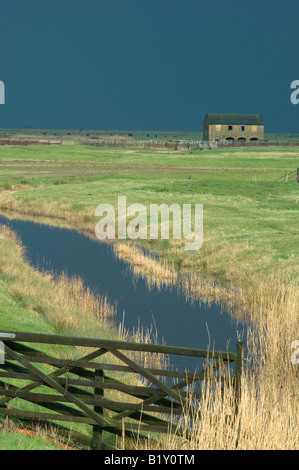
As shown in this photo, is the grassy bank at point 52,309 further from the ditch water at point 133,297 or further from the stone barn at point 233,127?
the stone barn at point 233,127

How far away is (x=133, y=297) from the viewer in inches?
1240

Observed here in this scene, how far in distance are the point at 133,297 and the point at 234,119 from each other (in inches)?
6329

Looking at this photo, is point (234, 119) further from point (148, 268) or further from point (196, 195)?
Answer: point (148, 268)

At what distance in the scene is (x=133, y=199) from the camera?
62.2 metres

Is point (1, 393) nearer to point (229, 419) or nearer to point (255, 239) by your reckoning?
point (229, 419)

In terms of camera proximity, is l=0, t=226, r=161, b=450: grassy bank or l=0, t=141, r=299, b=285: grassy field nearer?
l=0, t=226, r=161, b=450: grassy bank

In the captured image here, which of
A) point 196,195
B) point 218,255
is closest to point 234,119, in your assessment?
point 196,195

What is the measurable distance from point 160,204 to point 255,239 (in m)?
19.6

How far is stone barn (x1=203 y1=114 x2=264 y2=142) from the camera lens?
604ft

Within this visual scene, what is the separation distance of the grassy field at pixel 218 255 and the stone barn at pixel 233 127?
78880 millimetres

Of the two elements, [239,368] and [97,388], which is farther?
[97,388]

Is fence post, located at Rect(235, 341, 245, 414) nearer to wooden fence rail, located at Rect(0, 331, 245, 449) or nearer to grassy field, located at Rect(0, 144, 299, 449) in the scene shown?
wooden fence rail, located at Rect(0, 331, 245, 449)

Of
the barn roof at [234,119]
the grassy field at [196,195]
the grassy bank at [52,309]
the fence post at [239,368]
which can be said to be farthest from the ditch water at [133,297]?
the barn roof at [234,119]

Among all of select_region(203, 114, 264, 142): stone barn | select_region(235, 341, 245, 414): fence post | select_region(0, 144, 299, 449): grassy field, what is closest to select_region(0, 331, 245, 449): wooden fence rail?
select_region(235, 341, 245, 414): fence post
